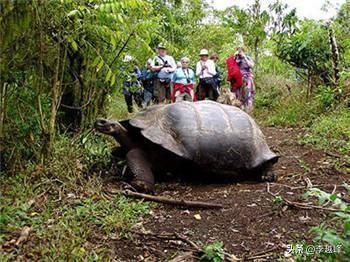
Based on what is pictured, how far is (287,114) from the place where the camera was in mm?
8898

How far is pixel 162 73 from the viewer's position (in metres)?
8.54

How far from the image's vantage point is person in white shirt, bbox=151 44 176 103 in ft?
27.8

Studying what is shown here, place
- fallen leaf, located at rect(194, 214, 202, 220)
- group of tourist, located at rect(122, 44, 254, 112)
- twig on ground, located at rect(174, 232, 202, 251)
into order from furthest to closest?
group of tourist, located at rect(122, 44, 254, 112) < fallen leaf, located at rect(194, 214, 202, 220) < twig on ground, located at rect(174, 232, 202, 251)

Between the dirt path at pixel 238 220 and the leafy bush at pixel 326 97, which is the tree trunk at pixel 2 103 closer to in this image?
the dirt path at pixel 238 220

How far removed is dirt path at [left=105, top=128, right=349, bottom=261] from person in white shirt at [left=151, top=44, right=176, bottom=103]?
427 cm

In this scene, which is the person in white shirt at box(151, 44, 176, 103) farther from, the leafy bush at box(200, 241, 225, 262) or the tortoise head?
the leafy bush at box(200, 241, 225, 262)

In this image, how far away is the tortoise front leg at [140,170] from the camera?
3.97 metres

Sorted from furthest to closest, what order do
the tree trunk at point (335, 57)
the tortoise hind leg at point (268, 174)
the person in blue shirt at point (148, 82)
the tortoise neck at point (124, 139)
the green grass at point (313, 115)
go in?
the person in blue shirt at point (148, 82), the tree trunk at point (335, 57), the green grass at point (313, 115), the tortoise hind leg at point (268, 174), the tortoise neck at point (124, 139)

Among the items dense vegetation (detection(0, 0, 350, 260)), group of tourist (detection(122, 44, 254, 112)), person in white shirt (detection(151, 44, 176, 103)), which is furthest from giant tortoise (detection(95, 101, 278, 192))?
person in white shirt (detection(151, 44, 176, 103))

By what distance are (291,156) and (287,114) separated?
11.5ft

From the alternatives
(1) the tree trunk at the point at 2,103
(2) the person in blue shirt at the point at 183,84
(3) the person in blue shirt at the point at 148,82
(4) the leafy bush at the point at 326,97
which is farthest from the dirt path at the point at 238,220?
(3) the person in blue shirt at the point at 148,82

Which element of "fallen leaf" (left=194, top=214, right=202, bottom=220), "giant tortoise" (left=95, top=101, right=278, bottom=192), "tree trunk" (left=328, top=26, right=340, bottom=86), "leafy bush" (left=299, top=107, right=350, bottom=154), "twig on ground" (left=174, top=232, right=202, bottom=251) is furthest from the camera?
"tree trunk" (left=328, top=26, right=340, bottom=86)

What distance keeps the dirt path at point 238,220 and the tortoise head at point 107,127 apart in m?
0.62

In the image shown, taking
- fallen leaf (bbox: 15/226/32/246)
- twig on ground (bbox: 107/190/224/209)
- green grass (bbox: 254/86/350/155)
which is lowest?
green grass (bbox: 254/86/350/155)
